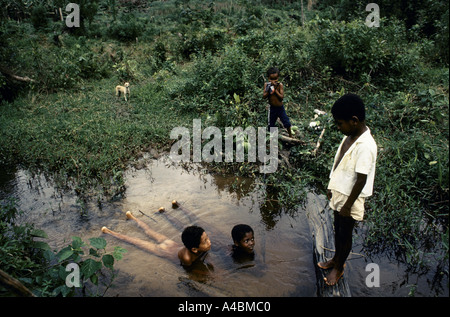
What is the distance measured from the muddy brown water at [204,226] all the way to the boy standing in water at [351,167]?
71cm

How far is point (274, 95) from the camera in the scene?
5.47 meters

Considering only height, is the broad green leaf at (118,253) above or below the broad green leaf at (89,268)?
above

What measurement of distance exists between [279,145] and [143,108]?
4.03 metres

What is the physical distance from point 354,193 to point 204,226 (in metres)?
2.41

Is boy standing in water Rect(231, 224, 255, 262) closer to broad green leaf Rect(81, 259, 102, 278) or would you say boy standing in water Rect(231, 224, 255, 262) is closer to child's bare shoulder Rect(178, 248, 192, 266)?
child's bare shoulder Rect(178, 248, 192, 266)

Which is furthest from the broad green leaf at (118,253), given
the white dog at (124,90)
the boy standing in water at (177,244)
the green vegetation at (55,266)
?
the white dog at (124,90)

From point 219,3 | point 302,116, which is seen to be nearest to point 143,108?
point 302,116

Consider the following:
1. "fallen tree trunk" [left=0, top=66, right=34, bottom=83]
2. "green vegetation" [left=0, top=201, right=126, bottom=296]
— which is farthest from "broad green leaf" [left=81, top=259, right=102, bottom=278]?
"fallen tree trunk" [left=0, top=66, right=34, bottom=83]

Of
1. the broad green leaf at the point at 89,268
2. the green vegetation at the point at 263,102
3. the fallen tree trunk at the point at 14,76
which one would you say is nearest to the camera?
the broad green leaf at the point at 89,268

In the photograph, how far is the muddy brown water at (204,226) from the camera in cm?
340

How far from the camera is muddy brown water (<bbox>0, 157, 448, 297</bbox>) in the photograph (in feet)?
11.2

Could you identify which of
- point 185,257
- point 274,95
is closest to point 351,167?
point 185,257

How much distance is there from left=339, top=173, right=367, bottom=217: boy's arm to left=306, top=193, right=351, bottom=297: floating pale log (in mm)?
789

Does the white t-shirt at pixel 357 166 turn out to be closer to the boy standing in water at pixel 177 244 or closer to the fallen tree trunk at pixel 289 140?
the boy standing in water at pixel 177 244
